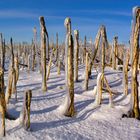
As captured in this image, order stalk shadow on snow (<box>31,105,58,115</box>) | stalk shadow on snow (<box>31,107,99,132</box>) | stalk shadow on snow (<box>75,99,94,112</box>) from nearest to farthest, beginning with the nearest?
stalk shadow on snow (<box>31,107,99,132</box>) < stalk shadow on snow (<box>31,105,58,115</box>) < stalk shadow on snow (<box>75,99,94,112</box>)

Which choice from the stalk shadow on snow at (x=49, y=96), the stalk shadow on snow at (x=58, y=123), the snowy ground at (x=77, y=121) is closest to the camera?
the snowy ground at (x=77, y=121)

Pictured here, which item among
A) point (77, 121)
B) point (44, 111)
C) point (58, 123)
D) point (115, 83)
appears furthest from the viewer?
point (115, 83)

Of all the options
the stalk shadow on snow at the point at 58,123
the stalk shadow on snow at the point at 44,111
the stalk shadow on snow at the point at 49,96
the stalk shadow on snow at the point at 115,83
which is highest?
the stalk shadow on snow at the point at 115,83

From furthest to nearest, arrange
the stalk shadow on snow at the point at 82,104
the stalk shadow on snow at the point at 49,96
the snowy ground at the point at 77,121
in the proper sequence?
the stalk shadow on snow at the point at 49,96, the stalk shadow on snow at the point at 82,104, the snowy ground at the point at 77,121

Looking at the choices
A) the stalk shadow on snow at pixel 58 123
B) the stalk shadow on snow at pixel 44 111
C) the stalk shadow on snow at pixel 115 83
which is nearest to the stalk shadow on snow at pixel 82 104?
the stalk shadow on snow at pixel 58 123

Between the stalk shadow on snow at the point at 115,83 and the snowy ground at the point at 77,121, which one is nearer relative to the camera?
the snowy ground at the point at 77,121

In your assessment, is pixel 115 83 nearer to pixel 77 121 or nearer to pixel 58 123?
pixel 77 121

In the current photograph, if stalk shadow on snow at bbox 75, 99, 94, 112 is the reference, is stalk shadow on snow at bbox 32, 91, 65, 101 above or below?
above

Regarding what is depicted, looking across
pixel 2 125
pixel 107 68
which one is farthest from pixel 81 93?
pixel 107 68

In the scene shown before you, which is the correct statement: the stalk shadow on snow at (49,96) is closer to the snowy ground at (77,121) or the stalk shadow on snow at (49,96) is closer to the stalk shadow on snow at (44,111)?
the snowy ground at (77,121)

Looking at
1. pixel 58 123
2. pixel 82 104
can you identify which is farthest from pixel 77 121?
pixel 82 104

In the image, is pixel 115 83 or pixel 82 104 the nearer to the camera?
pixel 82 104

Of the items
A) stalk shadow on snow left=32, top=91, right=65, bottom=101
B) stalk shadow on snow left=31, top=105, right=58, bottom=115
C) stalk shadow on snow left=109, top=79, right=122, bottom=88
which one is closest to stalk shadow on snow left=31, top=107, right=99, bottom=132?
stalk shadow on snow left=31, top=105, right=58, bottom=115

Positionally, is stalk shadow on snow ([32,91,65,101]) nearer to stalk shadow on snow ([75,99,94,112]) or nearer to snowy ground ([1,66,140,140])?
snowy ground ([1,66,140,140])
